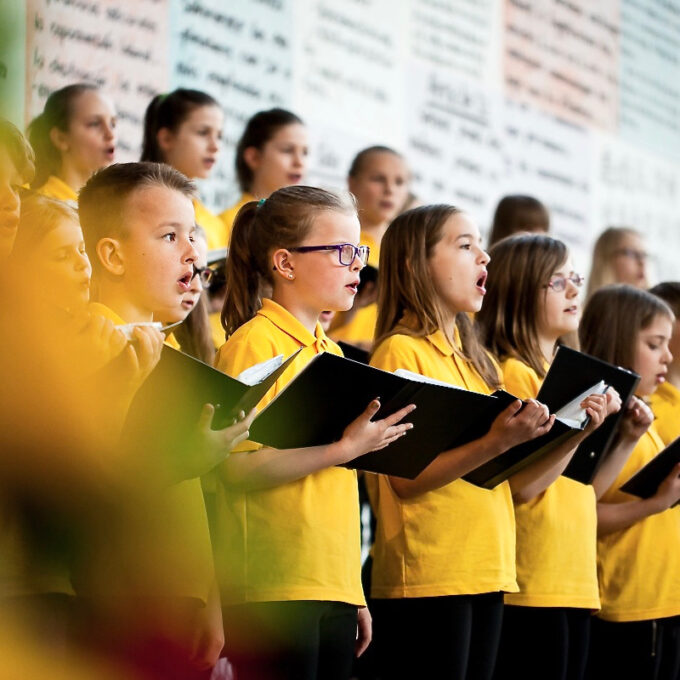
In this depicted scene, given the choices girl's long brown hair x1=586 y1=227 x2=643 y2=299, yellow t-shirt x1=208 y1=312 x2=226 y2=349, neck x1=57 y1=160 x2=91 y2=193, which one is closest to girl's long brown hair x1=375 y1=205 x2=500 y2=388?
yellow t-shirt x1=208 y1=312 x2=226 y2=349

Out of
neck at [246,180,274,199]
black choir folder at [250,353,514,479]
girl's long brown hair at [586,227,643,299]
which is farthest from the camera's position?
girl's long brown hair at [586,227,643,299]

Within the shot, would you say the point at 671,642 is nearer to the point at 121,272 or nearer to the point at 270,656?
the point at 121,272

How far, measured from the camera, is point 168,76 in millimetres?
3648

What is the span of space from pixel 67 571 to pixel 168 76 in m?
3.49

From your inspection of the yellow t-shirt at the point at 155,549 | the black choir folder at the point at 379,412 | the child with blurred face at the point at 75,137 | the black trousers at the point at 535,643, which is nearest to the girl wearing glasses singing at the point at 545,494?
the black trousers at the point at 535,643

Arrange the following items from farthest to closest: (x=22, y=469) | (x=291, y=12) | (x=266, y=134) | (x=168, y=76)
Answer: (x=291, y=12) → (x=168, y=76) → (x=266, y=134) → (x=22, y=469)

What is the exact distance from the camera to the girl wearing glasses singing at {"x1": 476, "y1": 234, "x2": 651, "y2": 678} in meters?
2.22

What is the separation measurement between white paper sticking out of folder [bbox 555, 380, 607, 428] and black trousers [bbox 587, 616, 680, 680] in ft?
2.52

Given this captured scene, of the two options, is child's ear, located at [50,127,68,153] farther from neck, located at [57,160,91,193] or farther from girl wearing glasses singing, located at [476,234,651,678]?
girl wearing glasses singing, located at [476,234,651,678]

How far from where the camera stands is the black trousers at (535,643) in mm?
2205

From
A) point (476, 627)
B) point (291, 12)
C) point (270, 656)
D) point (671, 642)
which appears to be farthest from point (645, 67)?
point (270, 656)

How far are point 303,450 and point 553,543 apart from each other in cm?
84

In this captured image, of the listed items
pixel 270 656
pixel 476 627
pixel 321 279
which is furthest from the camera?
pixel 476 627

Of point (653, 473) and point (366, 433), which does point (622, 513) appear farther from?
point (366, 433)
